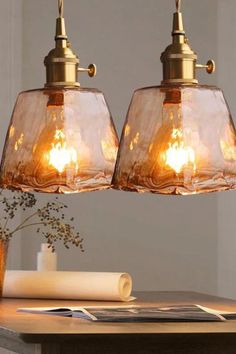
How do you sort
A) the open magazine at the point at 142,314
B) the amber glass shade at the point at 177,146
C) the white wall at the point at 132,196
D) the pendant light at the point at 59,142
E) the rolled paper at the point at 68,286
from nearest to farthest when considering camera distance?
the amber glass shade at the point at 177,146 → the pendant light at the point at 59,142 → the open magazine at the point at 142,314 → the rolled paper at the point at 68,286 → the white wall at the point at 132,196

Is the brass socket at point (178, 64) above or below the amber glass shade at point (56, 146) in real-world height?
above

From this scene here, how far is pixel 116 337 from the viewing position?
236 centimetres

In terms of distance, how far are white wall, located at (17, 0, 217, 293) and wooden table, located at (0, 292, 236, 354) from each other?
7.91 ft

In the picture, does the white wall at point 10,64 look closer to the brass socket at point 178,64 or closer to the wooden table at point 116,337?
the wooden table at point 116,337

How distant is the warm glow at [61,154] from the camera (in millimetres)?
2486

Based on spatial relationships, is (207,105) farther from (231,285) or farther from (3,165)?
(231,285)

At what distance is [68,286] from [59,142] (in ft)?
3.36

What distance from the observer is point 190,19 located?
5262 millimetres

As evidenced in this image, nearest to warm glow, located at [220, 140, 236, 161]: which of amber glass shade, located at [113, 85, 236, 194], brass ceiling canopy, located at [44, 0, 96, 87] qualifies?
amber glass shade, located at [113, 85, 236, 194]

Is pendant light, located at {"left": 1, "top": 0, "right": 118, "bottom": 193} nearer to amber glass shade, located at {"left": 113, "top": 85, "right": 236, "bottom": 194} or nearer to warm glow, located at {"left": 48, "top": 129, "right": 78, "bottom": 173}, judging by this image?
warm glow, located at {"left": 48, "top": 129, "right": 78, "bottom": 173}

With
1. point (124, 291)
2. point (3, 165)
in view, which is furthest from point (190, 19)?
point (3, 165)

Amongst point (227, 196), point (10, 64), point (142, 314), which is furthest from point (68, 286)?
point (227, 196)

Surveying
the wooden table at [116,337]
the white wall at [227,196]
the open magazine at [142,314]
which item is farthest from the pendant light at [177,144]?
the white wall at [227,196]

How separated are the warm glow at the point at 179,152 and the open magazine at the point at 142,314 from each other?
48 cm
